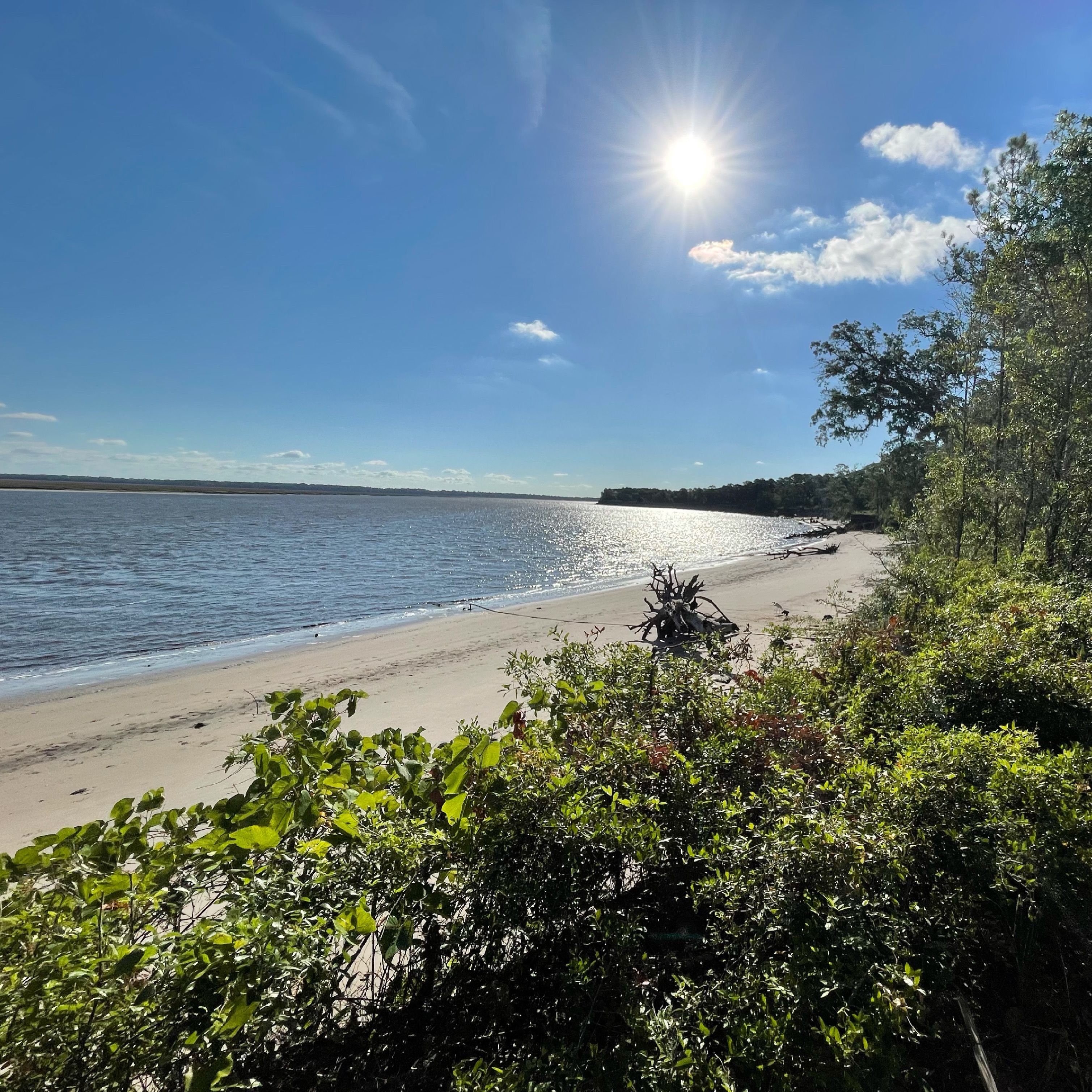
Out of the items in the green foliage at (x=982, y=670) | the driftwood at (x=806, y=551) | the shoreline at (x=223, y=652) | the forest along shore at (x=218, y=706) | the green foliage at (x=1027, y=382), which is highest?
the green foliage at (x=1027, y=382)

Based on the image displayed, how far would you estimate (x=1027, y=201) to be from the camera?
981 cm

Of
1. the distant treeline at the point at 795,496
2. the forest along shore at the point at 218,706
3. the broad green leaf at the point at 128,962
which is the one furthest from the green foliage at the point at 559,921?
the distant treeline at the point at 795,496

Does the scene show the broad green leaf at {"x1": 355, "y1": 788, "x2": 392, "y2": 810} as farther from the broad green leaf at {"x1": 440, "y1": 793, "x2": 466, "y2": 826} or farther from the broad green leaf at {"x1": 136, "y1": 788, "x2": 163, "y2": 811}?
the broad green leaf at {"x1": 136, "y1": 788, "x2": 163, "y2": 811}

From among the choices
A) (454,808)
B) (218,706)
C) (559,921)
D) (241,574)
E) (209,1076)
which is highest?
(454,808)

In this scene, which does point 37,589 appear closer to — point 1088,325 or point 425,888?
point 425,888

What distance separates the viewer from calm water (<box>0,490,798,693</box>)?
48.4 ft

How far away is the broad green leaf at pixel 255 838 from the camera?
1.42 metres

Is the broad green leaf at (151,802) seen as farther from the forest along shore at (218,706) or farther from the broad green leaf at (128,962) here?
the forest along shore at (218,706)

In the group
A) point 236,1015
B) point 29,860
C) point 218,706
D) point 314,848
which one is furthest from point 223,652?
point 236,1015

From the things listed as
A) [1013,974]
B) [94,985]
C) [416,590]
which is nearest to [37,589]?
[416,590]

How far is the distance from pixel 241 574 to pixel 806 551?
35.6 metres

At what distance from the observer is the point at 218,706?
987 centimetres

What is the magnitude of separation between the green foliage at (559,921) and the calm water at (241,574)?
46.3 ft

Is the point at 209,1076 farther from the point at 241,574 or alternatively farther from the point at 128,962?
the point at 241,574
